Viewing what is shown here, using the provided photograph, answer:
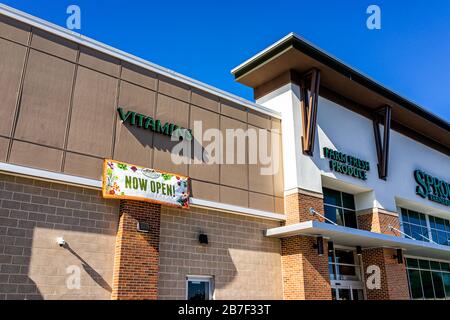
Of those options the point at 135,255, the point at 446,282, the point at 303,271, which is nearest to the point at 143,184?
the point at 135,255

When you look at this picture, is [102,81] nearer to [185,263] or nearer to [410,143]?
[185,263]

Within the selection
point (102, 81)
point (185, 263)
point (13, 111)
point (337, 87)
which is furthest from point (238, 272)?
point (337, 87)

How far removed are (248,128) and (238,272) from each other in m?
5.71

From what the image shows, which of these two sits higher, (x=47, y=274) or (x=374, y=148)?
(x=374, y=148)

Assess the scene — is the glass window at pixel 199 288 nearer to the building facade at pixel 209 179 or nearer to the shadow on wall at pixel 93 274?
the building facade at pixel 209 179

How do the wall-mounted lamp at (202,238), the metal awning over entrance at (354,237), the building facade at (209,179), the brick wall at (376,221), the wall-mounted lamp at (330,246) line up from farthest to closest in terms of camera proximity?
the brick wall at (376,221) < the wall-mounted lamp at (330,246) < the metal awning over entrance at (354,237) < the wall-mounted lamp at (202,238) < the building facade at (209,179)

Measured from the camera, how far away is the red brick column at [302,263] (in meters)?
15.3

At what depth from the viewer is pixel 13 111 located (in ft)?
35.8

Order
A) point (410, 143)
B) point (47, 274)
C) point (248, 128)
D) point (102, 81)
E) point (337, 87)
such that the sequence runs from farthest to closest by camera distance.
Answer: point (410, 143)
point (337, 87)
point (248, 128)
point (102, 81)
point (47, 274)

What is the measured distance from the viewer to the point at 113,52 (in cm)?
1332

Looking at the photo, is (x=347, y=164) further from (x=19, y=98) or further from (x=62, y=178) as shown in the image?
(x=19, y=98)

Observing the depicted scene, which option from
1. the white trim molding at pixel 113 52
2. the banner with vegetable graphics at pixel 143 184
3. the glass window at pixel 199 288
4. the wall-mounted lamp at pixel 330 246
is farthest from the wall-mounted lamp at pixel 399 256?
the banner with vegetable graphics at pixel 143 184

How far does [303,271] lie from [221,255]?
3.26m

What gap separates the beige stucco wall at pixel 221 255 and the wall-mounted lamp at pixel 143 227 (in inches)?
33.7
